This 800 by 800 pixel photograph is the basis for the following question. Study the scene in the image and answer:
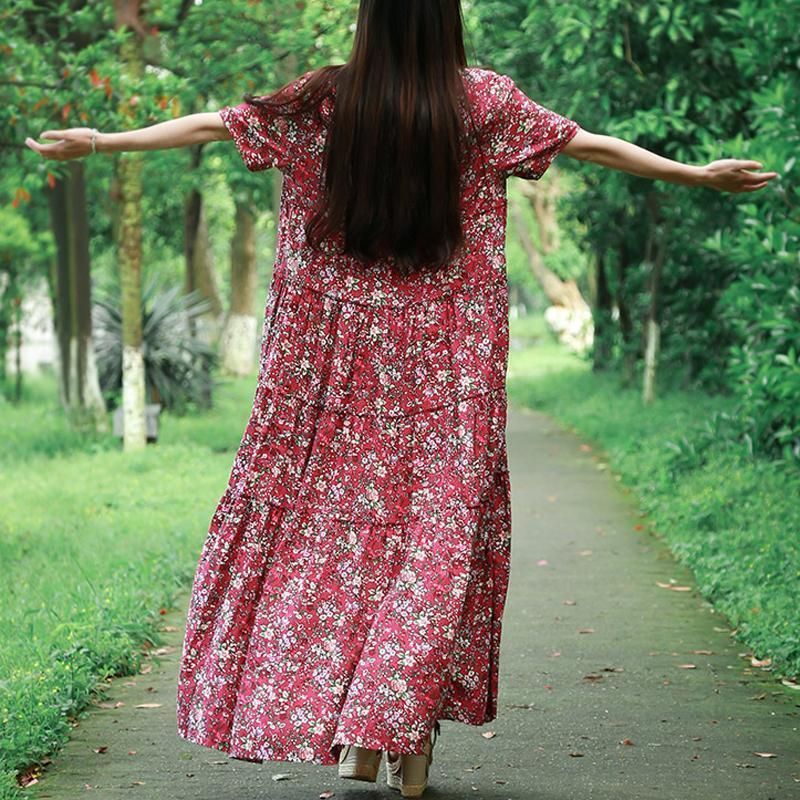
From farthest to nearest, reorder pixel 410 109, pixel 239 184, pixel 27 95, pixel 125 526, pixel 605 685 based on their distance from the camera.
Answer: pixel 239 184, pixel 27 95, pixel 125 526, pixel 605 685, pixel 410 109

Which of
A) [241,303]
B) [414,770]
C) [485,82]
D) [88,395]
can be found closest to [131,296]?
[88,395]

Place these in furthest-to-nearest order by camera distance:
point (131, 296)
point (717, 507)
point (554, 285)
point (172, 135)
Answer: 1. point (554, 285)
2. point (131, 296)
3. point (717, 507)
4. point (172, 135)

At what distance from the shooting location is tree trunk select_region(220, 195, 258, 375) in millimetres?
27328

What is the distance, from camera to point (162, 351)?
1838 centimetres

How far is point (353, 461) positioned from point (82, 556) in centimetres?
455

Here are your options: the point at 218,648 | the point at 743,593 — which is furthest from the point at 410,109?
the point at 743,593

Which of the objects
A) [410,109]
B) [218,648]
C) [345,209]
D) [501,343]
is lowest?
[218,648]

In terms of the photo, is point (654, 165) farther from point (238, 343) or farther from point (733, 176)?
point (238, 343)

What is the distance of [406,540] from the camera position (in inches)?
160

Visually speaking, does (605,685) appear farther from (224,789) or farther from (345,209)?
(345,209)

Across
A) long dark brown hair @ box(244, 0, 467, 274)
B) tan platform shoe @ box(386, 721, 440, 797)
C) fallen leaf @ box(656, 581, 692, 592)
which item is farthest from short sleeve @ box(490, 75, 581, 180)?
fallen leaf @ box(656, 581, 692, 592)

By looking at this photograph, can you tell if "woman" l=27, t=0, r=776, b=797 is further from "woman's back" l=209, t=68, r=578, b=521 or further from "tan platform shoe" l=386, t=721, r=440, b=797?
"tan platform shoe" l=386, t=721, r=440, b=797

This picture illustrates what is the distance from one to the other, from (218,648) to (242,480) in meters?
0.44

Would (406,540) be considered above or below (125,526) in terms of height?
above
